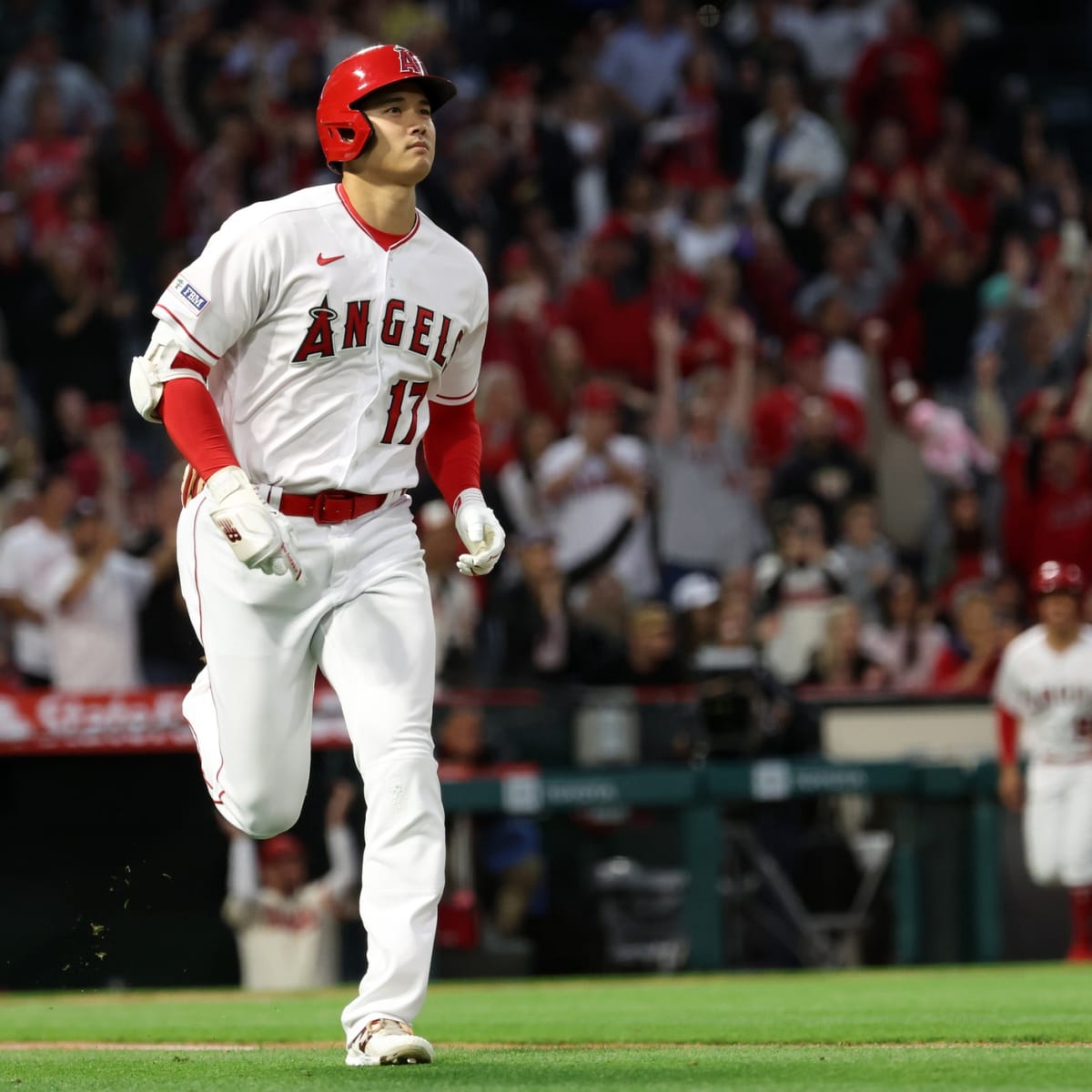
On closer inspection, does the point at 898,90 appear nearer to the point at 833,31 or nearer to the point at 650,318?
the point at 833,31

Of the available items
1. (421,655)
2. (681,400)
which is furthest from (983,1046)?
(681,400)

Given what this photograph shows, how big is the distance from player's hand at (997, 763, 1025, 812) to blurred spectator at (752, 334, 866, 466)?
309 cm

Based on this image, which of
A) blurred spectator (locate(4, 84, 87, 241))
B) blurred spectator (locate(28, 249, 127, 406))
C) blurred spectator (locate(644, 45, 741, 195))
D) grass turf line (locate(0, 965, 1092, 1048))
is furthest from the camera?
blurred spectator (locate(644, 45, 741, 195))

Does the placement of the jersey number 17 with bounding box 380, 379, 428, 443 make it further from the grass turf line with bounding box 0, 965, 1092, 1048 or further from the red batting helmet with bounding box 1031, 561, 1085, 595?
the red batting helmet with bounding box 1031, 561, 1085, 595

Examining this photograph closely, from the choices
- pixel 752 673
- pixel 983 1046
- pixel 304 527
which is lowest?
pixel 983 1046

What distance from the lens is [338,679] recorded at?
4.95 m

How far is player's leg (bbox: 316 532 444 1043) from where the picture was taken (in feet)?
15.4

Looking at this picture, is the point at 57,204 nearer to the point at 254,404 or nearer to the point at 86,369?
the point at 86,369

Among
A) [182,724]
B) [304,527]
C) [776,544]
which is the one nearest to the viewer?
[304,527]

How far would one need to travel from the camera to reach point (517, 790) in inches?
408

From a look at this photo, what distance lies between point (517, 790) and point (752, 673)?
1297mm

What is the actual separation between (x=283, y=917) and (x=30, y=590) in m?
2.37

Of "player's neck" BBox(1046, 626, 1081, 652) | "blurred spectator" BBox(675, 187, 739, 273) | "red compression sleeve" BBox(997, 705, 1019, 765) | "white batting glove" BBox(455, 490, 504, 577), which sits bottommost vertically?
"red compression sleeve" BBox(997, 705, 1019, 765)

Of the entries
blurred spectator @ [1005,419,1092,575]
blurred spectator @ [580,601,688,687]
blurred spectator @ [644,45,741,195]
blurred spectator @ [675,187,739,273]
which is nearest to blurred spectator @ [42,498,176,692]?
blurred spectator @ [580,601,688,687]
